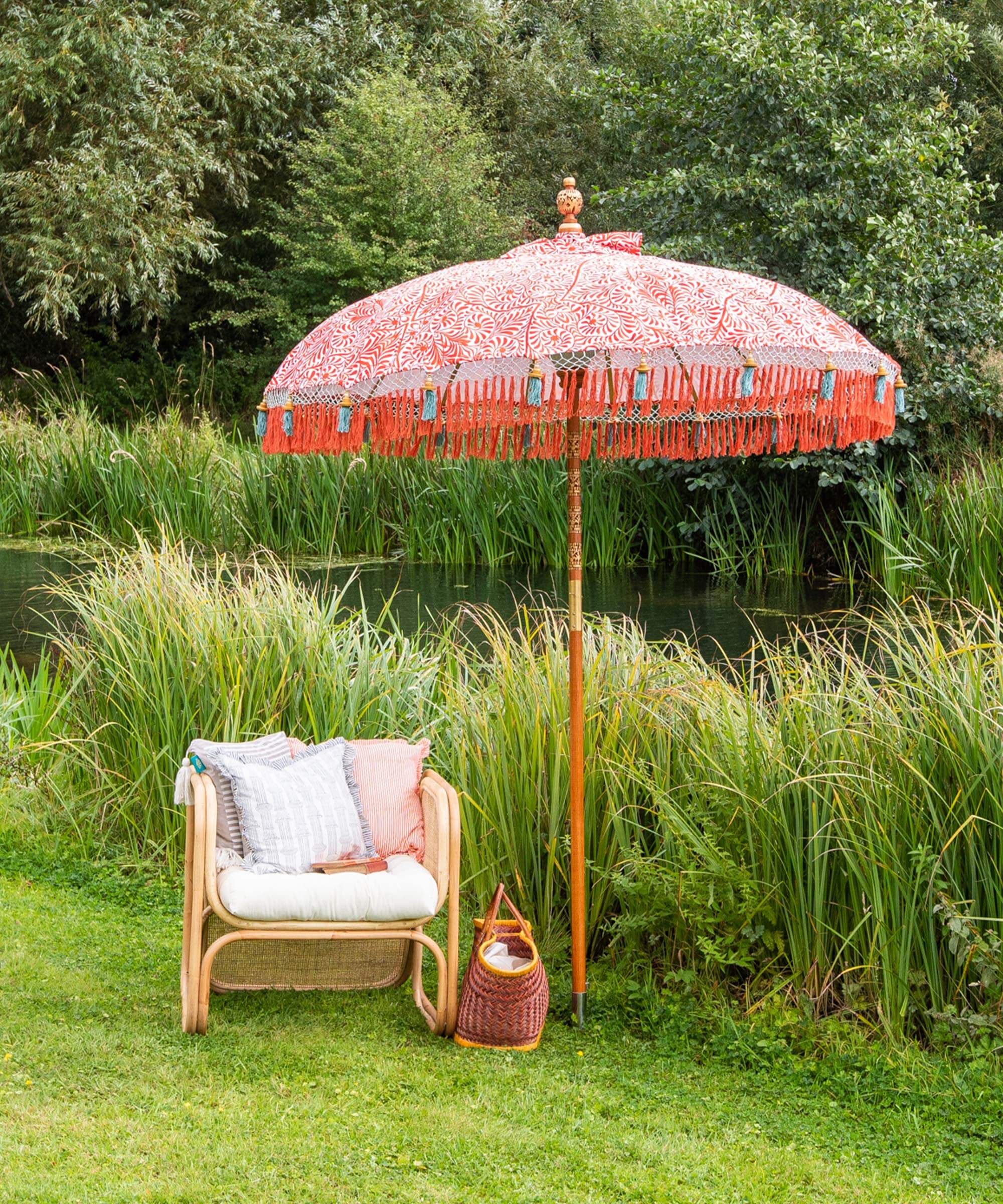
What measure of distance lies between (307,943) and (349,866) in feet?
1.10

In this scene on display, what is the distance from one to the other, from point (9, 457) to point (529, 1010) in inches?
474

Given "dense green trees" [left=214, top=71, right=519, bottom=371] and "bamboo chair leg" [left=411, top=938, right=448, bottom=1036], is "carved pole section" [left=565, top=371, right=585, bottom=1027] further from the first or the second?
"dense green trees" [left=214, top=71, right=519, bottom=371]

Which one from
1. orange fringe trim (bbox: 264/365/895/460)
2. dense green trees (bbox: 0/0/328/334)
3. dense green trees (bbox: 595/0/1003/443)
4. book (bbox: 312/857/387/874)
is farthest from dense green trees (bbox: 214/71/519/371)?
book (bbox: 312/857/387/874)

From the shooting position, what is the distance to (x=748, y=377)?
2971mm

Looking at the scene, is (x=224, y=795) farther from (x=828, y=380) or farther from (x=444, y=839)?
(x=828, y=380)

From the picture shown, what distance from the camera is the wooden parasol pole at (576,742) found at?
3377mm

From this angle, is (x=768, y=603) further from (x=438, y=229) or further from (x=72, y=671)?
(x=438, y=229)

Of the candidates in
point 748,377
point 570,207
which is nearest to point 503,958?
point 748,377

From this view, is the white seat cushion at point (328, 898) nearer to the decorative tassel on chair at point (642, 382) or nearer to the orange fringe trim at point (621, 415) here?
the orange fringe trim at point (621, 415)

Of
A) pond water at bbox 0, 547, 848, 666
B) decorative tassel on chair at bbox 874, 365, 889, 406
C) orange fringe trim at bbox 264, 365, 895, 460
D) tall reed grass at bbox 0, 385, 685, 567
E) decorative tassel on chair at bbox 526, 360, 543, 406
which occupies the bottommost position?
pond water at bbox 0, 547, 848, 666

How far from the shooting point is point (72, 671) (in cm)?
556

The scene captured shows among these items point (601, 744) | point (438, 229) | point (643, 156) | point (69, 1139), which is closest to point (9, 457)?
point (438, 229)

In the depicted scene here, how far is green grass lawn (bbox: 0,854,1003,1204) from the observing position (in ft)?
8.46

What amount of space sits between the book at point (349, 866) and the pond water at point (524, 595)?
523 cm
